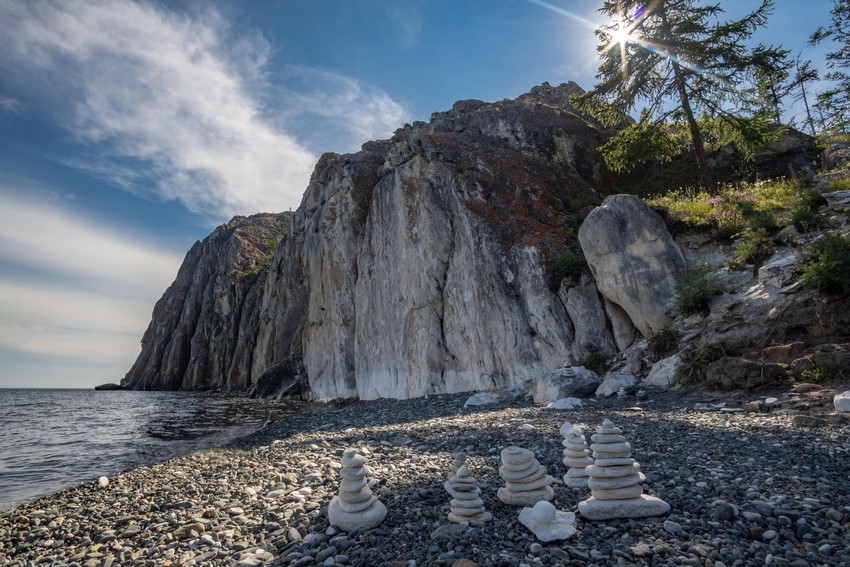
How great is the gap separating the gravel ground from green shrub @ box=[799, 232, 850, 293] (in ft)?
9.76

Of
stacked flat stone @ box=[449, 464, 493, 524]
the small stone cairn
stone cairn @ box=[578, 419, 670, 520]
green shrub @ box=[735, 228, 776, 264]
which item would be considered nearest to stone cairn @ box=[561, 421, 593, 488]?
stone cairn @ box=[578, 419, 670, 520]

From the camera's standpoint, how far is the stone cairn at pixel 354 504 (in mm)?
4363

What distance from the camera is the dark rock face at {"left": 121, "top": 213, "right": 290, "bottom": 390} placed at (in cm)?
7169

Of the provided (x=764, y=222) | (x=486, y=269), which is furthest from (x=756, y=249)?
(x=486, y=269)

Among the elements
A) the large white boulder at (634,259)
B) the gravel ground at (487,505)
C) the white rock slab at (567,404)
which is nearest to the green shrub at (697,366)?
the gravel ground at (487,505)

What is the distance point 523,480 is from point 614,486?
0.88 m

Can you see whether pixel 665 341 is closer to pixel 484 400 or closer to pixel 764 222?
pixel 764 222

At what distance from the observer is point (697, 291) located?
40.1 feet

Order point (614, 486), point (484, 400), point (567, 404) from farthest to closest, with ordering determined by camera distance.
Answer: point (484, 400) < point (567, 404) < point (614, 486)

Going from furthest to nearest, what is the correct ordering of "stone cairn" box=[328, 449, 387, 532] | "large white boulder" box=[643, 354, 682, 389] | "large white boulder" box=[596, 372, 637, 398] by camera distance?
"large white boulder" box=[596, 372, 637, 398], "large white boulder" box=[643, 354, 682, 389], "stone cairn" box=[328, 449, 387, 532]

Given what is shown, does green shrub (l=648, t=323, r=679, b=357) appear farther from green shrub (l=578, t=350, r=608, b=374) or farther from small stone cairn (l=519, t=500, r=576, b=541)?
small stone cairn (l=519, t=500, r=576, b=541)

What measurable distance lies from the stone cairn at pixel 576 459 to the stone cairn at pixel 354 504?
2.15m

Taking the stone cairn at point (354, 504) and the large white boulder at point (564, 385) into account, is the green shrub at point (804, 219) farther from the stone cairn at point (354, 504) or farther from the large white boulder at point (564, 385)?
the stone cairn at point (354, 504)

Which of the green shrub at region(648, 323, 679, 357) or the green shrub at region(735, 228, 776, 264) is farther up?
the green shrub at region(735, 228, 776, 264)
